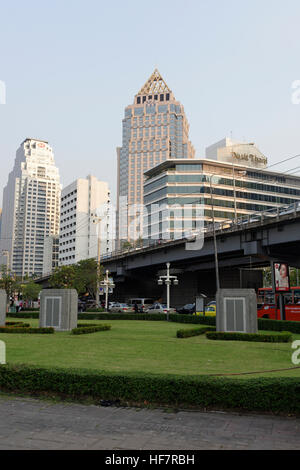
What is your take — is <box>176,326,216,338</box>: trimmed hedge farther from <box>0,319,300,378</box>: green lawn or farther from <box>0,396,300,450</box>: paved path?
<box>0,396,300,450</box>: paved path

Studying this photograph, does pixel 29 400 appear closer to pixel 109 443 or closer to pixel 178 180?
pixel 109 443

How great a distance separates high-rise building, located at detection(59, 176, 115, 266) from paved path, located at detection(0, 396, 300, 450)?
5121 inches

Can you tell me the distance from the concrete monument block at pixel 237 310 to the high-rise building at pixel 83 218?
382 ft

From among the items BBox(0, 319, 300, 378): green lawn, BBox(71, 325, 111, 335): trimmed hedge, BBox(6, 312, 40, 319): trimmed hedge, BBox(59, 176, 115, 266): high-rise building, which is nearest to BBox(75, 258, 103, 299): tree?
BBox(6, 312, 40, 319): trimmed hedge

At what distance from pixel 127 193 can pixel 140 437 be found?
637ft

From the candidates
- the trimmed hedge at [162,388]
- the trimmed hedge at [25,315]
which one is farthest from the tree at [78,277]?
the trimmed hedge at [162,388]

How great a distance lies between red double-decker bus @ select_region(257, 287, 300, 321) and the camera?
35812mm

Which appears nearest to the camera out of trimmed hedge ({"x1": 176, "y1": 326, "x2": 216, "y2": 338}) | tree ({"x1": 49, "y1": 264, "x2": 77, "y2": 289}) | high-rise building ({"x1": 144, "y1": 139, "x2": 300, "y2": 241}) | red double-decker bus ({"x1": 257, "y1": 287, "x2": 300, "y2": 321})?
trimmed hedge ({"x1": 176, "y1": 326, "x2": 216, "y2": 338})

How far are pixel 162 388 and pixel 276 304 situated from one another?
30.1 m

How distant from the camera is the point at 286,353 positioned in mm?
15250

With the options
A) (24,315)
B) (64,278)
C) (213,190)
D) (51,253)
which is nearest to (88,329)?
(24,315)

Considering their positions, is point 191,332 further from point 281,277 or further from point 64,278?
point 64,278

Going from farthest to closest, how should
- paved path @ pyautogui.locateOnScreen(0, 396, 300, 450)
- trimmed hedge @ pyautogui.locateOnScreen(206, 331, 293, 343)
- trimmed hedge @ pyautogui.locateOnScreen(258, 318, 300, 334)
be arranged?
trimmed hedge @ pyautogui.locateOnScreen(258, 318, 300, 334) → trimmed hedge @ pyautogui.locateOnScreen(206, 331, 293, 343) → paved path @ pyautogui.locateOnScreen(0, 396, 300, 450)

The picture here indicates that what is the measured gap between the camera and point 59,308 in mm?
24812
